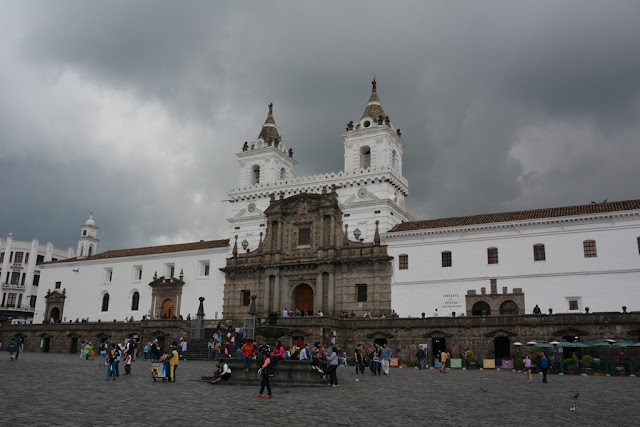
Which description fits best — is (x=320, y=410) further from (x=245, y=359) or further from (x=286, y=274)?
(x=286, y=274)

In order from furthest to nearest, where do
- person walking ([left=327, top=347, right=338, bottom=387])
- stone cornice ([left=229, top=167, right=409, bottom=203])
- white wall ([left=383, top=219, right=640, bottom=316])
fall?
stone cornice ([left=229, top=167, right=409, bottom=203])
white wall ([left=383, top=219, right=640, bottom=316])
person walking ([left=327, top=347, right=338, bottom=387])

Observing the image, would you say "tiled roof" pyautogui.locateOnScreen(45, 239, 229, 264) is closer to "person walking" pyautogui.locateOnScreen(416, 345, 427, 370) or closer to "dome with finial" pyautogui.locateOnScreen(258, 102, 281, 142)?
"dome with finial" pyautogui.locateOnScreen(258, 102, 281, 142)

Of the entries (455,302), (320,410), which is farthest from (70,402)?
(455,302)

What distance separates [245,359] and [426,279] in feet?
78.4

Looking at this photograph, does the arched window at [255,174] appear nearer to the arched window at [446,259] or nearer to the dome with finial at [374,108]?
the dome with finial at [374,108]

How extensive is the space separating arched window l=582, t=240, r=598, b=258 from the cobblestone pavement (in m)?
16.8

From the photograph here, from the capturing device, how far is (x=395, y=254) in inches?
1813

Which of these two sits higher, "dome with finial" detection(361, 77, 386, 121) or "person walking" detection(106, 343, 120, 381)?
"dome with finial" detection(361, 77, 386, 121)

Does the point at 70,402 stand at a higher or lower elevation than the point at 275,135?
lower

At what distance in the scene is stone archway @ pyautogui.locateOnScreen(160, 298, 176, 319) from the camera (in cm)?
5475

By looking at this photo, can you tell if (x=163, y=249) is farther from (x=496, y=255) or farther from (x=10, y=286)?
(x=496, y=255)

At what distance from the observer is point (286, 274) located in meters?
49.8

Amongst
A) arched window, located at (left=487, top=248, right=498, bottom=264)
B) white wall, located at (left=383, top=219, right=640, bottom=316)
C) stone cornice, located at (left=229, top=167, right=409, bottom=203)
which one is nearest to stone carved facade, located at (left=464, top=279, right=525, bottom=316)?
white wall, located at (left=383, top=219, right=640, bottom=316)

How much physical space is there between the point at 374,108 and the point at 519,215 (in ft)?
56.4
